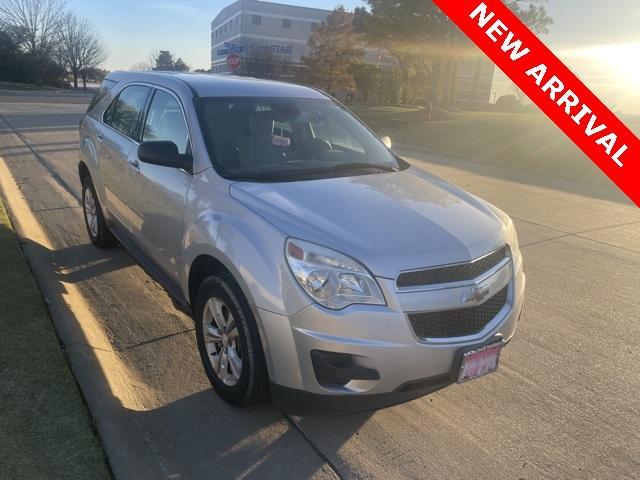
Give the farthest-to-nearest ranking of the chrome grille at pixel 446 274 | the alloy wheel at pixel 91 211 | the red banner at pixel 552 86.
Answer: the red banner at pixel 552 86
the alloy wheel at pixel 91 211
the chrome grille at pixel 446 274

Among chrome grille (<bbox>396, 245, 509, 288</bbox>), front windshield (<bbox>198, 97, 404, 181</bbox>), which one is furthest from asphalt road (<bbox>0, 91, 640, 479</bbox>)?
front windshield (<bbox>198, 97, 404, 181</bbox>)

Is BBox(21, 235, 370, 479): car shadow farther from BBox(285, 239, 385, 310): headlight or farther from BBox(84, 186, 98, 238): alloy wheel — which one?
BBox(84, 186, 98, 238): alloy wheel

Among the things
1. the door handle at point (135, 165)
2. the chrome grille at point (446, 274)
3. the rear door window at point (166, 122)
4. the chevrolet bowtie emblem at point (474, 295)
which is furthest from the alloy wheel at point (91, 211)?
the chevrolet bowtie emblem at point (474, 295)

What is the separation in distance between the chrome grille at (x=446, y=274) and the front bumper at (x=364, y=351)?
54 mm

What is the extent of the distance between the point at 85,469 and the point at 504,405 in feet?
7.72

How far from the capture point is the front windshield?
3432 mm

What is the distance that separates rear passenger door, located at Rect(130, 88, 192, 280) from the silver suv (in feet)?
0.06

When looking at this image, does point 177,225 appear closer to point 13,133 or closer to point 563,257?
point 563,257

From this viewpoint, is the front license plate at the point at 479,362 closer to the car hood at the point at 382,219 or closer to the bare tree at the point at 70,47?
the car hood at the point at 382,219

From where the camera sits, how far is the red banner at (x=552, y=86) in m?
6.00

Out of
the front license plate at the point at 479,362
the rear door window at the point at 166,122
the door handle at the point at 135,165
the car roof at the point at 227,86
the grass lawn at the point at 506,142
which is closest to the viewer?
the front license plate at the point at 479,362

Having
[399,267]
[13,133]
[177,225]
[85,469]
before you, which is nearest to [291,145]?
[177,225]

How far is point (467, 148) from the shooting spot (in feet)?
58.1

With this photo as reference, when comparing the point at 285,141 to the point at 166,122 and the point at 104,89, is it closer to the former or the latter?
the point at 166,122
